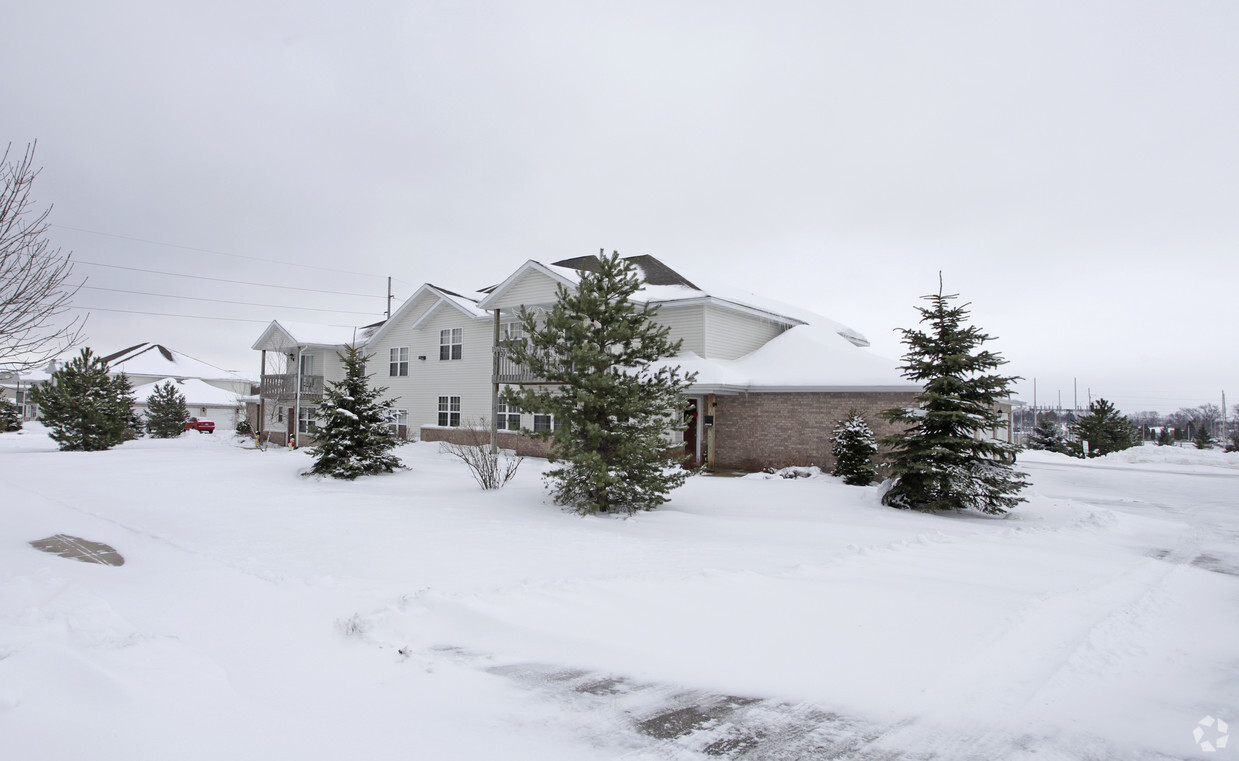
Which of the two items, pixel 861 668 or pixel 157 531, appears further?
pixel 157 531

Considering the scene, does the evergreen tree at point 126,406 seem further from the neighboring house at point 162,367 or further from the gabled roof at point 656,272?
the neighboring house at point 162,367

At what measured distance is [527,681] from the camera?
193 inches

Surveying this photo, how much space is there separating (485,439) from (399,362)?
7.36 metres

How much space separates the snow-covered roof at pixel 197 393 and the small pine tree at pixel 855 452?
57.1 m

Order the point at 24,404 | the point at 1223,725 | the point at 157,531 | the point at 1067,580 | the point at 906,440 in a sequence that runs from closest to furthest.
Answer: the point at 1223,725 → the point at 1067,580 → the point at 157,531 → the point at 906,440 → the point at 24,404

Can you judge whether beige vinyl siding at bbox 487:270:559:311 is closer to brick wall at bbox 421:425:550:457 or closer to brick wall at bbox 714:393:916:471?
brick wall at bbox 421:425:550:457

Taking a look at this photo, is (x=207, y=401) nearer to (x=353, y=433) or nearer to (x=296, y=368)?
(x=296, y=368)

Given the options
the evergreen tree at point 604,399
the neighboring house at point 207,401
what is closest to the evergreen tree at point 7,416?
the neighboring house at point 207,401

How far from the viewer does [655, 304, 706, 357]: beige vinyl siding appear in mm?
22906

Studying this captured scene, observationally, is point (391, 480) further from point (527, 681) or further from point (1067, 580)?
point (1067, 580)

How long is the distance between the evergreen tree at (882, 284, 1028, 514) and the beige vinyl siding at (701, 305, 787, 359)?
10.00 meters

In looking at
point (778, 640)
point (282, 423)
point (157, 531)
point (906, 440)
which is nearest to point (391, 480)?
point (157, 531)

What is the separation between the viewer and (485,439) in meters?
25.5

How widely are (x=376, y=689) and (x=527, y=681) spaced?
1.02m
